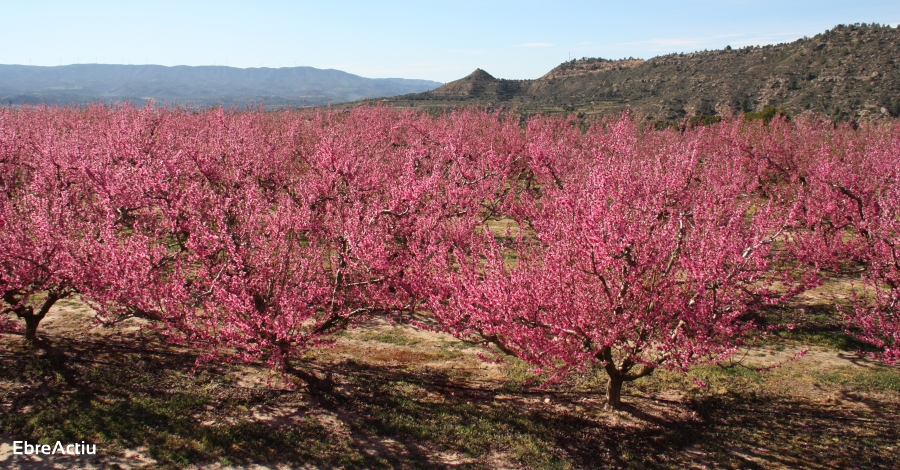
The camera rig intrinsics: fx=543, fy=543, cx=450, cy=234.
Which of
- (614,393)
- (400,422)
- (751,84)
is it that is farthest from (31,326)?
(751,84)

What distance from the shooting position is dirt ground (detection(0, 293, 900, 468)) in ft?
23.1

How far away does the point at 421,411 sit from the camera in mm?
8250

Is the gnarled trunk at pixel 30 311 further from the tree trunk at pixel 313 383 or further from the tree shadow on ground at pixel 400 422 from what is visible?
the tree trunk at pixel 313 383

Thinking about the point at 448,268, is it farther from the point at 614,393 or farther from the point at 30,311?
the point at 30,311

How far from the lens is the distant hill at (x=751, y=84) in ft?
139

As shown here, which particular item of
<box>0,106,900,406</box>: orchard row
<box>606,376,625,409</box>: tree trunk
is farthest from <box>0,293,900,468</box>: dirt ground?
<box>0,106,900,406</box>: orchard row

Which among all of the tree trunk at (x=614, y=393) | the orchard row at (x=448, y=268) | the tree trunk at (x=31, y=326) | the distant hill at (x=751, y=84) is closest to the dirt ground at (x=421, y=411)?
the tree trunk at (x=614, y=393)

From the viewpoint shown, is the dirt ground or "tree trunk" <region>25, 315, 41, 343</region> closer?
the dirt ground

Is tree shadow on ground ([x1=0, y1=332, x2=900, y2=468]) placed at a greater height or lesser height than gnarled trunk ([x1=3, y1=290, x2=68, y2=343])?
lesser

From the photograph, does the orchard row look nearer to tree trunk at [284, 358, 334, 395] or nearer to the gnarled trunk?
the gnarled trunk

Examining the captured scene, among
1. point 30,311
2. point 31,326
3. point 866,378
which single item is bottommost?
point 31,326

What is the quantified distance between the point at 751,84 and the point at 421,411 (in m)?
54.4

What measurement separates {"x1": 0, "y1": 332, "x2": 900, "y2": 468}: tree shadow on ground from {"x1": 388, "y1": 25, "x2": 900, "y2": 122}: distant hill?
28.9 meters

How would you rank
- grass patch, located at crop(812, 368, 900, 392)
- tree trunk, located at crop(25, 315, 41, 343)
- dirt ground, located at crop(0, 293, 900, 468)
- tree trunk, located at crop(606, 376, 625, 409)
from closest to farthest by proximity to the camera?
dirt ground, located at crop(0, 293, 900, 468) → tree trunk, located at crop(606, 376, 625, 409) → grass patch, located at crop(812, 368, 900, 392) → tree trunk, located at crop(25, 315, 41, 343)
